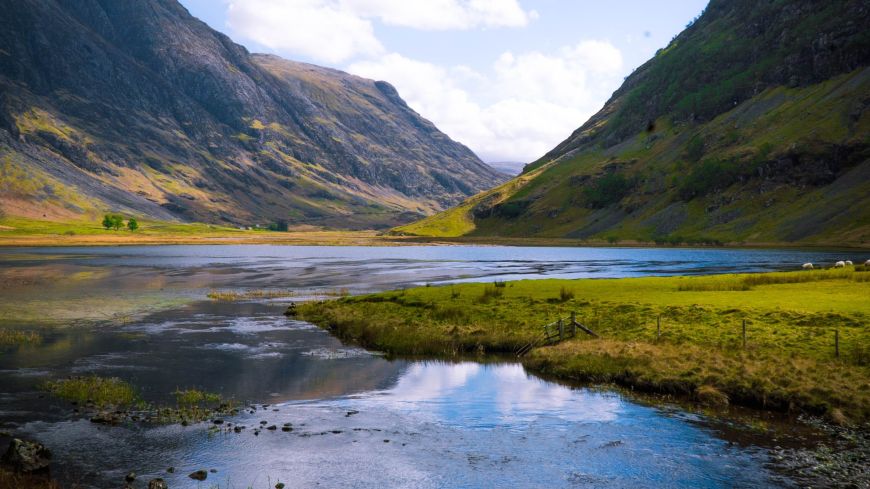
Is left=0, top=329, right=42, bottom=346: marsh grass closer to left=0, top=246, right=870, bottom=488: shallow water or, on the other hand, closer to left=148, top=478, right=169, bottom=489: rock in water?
left=0, top=246, right=870, bottom=488: shallow water

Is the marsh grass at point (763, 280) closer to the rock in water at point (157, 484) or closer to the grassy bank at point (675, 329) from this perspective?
the grassy bank at point (675, 329)

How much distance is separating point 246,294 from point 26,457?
68488mm

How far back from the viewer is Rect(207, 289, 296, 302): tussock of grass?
88.3 metres

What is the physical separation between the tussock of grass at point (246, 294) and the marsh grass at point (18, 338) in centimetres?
3079

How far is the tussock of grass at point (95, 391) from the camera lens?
36.0 m

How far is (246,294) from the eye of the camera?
304ft

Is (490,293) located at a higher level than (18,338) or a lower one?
higher

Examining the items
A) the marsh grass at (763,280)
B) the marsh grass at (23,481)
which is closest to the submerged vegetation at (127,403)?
the marsh grass at (23,481)

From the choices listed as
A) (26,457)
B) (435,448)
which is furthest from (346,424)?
(26,457)

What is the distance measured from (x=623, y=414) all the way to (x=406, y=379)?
1532cm

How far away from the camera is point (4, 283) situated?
337ft

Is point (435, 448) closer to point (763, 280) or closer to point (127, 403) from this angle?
point (127, 403)

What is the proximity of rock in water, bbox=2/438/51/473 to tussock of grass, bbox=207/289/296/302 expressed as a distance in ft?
201

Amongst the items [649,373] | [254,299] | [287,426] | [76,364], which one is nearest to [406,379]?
[287,426]
